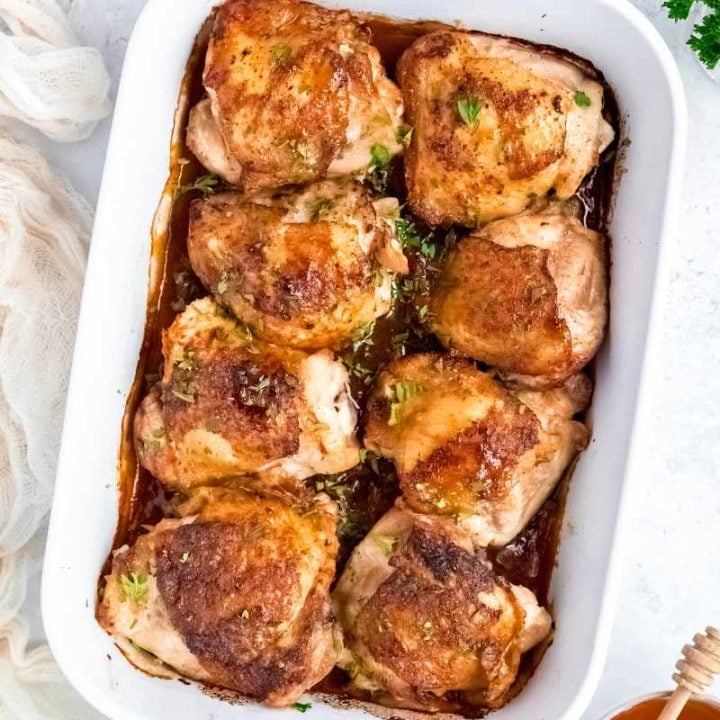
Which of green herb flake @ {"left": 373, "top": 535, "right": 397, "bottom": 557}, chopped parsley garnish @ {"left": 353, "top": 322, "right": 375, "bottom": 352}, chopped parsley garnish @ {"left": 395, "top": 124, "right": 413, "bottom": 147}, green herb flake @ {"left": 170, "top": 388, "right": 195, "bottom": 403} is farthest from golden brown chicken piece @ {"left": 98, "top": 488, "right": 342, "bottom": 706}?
chopped parsley garnish @ {"left": 395, "top": 124, "right": 413, "bottom": 147}

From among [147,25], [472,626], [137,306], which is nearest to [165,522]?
[137,306]

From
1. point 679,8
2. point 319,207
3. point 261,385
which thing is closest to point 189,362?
point 261,385

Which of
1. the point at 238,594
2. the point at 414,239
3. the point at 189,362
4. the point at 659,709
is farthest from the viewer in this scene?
the point at 659,709

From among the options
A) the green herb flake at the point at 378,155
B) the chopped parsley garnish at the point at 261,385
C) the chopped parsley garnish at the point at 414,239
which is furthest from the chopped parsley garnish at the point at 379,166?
the chopped parsley garnish at the point at 261,385

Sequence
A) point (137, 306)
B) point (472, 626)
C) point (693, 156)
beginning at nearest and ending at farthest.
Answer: point (472, 626), point (137, 306), point (693, 156)

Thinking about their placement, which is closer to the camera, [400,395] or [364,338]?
[400,395]

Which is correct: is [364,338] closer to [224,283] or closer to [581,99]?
[224,283]

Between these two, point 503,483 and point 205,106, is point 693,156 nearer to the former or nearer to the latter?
point 503,483
